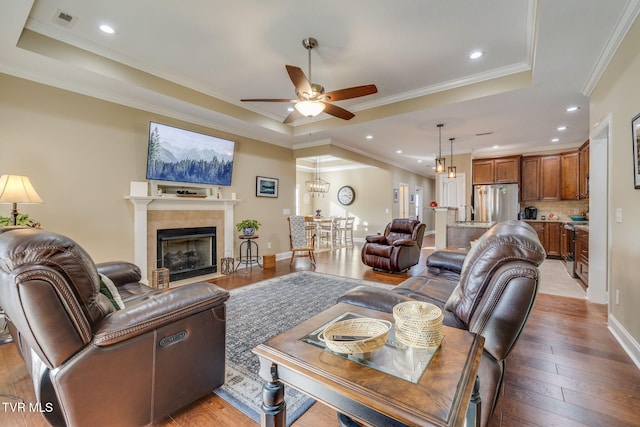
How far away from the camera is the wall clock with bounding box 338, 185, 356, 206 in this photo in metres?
9.90

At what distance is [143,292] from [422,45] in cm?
358

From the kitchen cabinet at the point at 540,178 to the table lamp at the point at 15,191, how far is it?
846cm

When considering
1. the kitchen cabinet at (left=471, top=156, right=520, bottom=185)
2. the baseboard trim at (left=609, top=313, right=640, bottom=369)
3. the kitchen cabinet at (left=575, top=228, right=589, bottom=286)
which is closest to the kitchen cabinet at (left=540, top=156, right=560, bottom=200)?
the kitchen cabinet at (left=471, top=156, right=520, bottom=185)

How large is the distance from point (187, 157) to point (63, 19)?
80.1 inches

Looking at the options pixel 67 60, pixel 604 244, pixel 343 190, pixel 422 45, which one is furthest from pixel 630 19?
pixel 343 190

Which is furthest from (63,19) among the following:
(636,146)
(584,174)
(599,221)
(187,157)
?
(584,174)

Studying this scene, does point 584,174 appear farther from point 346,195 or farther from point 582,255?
point 346,195

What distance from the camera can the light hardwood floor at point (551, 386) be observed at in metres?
1.49

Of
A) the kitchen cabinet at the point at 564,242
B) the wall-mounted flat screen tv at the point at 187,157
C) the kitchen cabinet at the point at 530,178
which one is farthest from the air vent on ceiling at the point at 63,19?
the kitchen cabinet at the point at 530,178

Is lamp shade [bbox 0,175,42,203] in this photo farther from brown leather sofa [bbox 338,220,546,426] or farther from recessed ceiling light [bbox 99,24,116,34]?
brown leather sofa [bbox 338,220,546,426]

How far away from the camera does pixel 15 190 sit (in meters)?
2.51

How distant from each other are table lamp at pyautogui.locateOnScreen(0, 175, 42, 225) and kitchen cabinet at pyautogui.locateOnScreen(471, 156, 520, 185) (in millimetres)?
8019

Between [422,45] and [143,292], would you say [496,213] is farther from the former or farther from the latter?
[143,292]

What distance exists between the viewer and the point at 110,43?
9.77 feet
